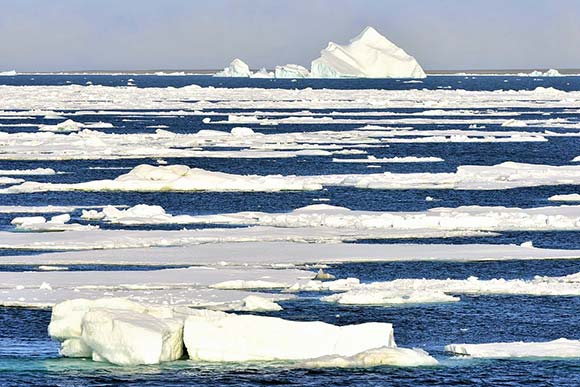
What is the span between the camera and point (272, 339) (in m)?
17.7

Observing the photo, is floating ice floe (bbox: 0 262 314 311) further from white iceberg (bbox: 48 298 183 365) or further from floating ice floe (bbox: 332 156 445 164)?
floating ice floe (bbox: 332 156 445 164)

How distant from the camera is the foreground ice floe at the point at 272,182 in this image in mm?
39469

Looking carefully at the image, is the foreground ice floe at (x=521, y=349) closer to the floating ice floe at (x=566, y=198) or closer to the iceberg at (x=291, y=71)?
the floating ice floe at (x=566, y=198)

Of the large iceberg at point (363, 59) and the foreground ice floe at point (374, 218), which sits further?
the large iceberg at point (363, 59)

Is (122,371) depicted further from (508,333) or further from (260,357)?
(508,333)

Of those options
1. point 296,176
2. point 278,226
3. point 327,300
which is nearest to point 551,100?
point 296,176

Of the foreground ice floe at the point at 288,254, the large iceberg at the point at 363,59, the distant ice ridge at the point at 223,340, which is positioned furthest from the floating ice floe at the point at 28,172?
the large iceberg at the point at 363,59

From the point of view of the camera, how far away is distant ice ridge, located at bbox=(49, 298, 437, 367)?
17.2 m

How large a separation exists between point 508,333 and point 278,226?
1176cm

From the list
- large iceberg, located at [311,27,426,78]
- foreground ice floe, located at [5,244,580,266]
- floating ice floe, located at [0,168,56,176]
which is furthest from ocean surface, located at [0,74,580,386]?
large iceberg, located at [311,27,426,78]

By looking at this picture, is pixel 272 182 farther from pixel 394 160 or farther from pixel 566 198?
pixel 394 160

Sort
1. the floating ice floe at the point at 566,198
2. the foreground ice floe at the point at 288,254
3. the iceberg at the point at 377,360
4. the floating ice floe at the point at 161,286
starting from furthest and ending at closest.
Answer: the floating ice floe at the point at 566,198, the foreground ice floe at the point at 288,254, the floating ice floe at the point at 161,286, the iceberg at the point at 377,360

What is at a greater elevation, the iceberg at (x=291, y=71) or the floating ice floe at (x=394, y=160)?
the iceberg at (x=291, y=71)

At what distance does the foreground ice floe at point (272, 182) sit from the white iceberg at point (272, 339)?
71.2ft
